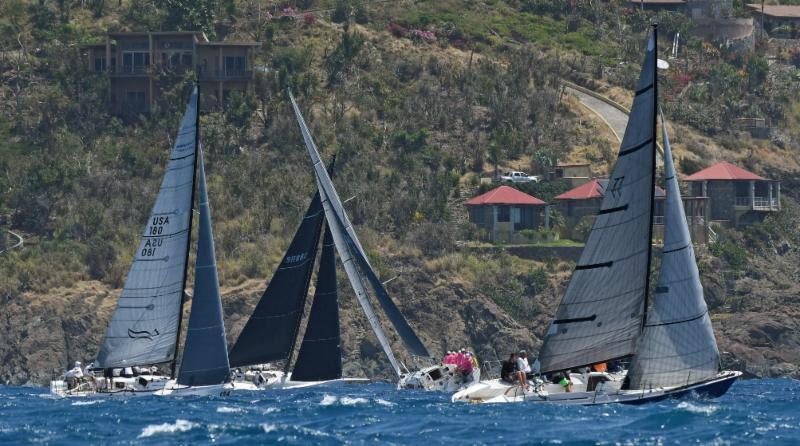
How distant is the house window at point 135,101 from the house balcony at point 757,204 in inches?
1447

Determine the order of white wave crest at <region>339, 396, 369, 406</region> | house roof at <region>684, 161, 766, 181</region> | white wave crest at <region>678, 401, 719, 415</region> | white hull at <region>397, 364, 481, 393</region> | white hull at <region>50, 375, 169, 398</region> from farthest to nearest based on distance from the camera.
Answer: house roof at <region>684, 161, 766, 181</region> → white hull at <region>397, 364, 481, 393</region> → white hull at <region>50, 375, 169, 398</region> → white wave crest at <region>339, 396, 369, 406</region> → white wave crest at <region>678, 401, 719, 415</region>

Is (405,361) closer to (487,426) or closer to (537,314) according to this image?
(537,314)

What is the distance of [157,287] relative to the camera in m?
64.0

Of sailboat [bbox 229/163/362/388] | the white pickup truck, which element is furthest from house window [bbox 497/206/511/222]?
sailboat [bbox 229/163/362/388]

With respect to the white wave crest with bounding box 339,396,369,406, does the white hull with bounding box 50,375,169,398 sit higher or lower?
higher

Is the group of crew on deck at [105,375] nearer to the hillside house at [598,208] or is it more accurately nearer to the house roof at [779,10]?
the hillside house at [598,208]

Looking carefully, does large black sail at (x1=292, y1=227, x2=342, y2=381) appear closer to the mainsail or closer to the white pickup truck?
the mainsail

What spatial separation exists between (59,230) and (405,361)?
2162 centimetres

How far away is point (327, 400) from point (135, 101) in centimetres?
5753

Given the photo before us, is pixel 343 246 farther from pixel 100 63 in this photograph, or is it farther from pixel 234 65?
pixel 100 63

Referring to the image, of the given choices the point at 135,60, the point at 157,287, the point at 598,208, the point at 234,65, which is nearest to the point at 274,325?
the point at 157,287

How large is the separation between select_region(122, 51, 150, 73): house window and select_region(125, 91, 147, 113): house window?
1.44 metres

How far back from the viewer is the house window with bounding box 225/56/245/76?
116 meters

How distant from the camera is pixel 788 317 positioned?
319ft
